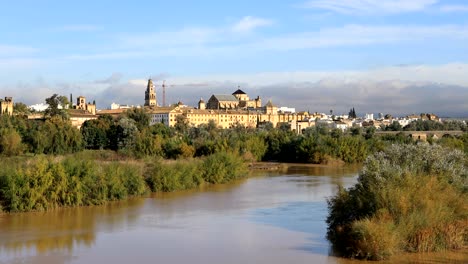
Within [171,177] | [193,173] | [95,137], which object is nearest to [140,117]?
[95,137]

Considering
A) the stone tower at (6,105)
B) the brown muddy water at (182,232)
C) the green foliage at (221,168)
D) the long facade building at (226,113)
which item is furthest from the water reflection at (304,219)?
the stone tower at (6,105)

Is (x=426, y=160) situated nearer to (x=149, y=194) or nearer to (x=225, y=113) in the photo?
(x=149, y=194)

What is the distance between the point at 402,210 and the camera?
12.9 metres

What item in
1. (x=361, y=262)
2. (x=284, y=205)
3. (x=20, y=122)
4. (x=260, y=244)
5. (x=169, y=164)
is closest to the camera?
(x=361, y=262)

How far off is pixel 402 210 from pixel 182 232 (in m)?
5.55

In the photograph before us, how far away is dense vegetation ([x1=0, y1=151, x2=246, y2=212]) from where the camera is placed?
737 inches

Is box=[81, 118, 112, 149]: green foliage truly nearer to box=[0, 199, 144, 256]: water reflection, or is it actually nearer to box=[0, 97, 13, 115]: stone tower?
box=[0, 199, 144, 256]: water reflection

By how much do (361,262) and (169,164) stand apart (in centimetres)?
1361

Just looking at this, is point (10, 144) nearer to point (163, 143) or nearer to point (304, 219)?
point (163, 143)

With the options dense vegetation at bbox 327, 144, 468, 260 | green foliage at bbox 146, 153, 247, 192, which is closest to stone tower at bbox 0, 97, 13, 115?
green foliage at bbox 146, 153, 247, 192

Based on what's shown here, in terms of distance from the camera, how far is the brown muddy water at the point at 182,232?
13.2m

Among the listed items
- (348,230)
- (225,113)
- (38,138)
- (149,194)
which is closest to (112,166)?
(149,194)

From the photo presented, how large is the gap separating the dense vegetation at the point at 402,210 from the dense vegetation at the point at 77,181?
28.2ft

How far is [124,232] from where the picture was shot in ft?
52.1
